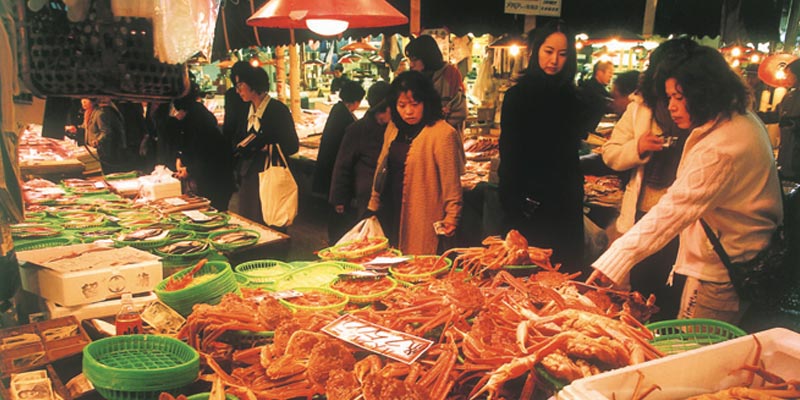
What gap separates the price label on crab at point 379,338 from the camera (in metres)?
1.82

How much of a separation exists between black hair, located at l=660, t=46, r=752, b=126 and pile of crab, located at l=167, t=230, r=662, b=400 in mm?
977

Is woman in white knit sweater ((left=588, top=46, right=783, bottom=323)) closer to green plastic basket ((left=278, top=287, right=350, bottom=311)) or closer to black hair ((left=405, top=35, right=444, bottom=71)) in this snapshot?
green plastic basket ((left=278, top=287, right=350, bottom=311))

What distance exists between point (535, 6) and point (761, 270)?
2.80m

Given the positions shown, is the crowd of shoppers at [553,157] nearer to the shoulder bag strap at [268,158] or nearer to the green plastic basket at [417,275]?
the shoulder bag strap at [268,158]

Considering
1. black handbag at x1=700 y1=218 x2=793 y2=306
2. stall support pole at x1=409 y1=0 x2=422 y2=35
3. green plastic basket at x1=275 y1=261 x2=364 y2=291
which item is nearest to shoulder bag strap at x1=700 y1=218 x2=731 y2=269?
black handbag at x1=700 y1=218 x2=793 y2=306

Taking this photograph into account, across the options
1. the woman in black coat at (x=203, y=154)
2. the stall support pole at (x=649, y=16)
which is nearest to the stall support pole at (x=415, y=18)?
the stall support pole at (x=649, y=16)

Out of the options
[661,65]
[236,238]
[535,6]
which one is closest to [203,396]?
[236,238]

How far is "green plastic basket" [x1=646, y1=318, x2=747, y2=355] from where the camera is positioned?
2002 millimetres

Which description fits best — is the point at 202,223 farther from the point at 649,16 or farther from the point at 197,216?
the point at 649,16

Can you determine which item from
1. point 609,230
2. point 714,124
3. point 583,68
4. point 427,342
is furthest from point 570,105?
point 583,68

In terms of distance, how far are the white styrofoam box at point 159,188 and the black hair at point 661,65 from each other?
4.09 m

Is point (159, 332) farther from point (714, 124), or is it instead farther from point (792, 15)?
point (792, 15)

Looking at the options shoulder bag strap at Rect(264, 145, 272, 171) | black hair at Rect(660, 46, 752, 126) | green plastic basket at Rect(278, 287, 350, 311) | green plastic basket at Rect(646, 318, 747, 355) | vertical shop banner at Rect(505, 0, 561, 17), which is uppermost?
vertical shop banner at Rect(505, 0, 561, 17)

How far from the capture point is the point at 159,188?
4965 mm
